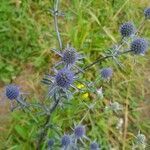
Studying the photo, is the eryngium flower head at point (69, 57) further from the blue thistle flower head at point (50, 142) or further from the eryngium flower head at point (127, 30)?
the blue thistle flower head at point (50, 142)

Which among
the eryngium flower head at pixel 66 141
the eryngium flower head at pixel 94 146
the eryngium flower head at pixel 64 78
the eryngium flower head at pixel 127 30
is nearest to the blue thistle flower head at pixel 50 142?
the eryngium flower head at pixel 66 141

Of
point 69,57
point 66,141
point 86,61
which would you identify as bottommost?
point 66,141

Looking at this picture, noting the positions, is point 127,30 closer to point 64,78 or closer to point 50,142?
point 64,78

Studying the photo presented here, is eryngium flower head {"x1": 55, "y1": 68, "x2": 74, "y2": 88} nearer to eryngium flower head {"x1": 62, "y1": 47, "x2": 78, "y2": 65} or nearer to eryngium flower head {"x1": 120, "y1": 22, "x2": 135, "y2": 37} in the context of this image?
eryngium flower head {"x1": 62, "y1": 47, "x2": 78, "y2": 65}

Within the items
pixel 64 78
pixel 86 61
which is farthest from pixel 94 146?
pixel 86 61

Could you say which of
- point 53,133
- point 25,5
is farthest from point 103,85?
point 25,5
